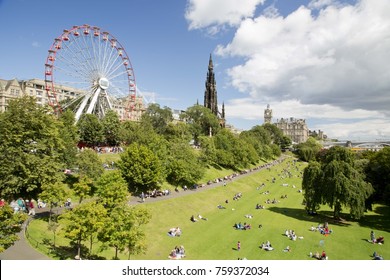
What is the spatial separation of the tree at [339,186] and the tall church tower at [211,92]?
299 feet

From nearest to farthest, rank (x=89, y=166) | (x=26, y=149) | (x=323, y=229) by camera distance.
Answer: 1. (x=26, y=149)
2. (x=323, y=229)
3. (x=89, y=166)

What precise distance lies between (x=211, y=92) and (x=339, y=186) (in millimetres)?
98607

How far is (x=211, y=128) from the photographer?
10975 centimetres

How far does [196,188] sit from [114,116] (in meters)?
28.3

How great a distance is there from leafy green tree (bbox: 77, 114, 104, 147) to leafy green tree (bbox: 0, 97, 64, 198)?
29.7 metres

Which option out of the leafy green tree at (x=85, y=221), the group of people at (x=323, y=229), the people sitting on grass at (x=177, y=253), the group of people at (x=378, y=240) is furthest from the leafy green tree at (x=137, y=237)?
the group of people at (x=378, y=240)

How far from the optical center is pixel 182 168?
171 ft

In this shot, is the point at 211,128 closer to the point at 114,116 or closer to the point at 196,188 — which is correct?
the point at 114,116

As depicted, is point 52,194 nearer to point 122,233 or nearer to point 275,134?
point 122,233

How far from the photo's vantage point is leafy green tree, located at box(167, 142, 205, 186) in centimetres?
5216

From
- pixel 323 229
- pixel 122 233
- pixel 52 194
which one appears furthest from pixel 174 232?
pixel 323 229

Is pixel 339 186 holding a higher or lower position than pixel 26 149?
lower

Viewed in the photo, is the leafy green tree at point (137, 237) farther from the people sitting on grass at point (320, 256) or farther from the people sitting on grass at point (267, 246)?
the people sitting on grass at point (320, 256)
